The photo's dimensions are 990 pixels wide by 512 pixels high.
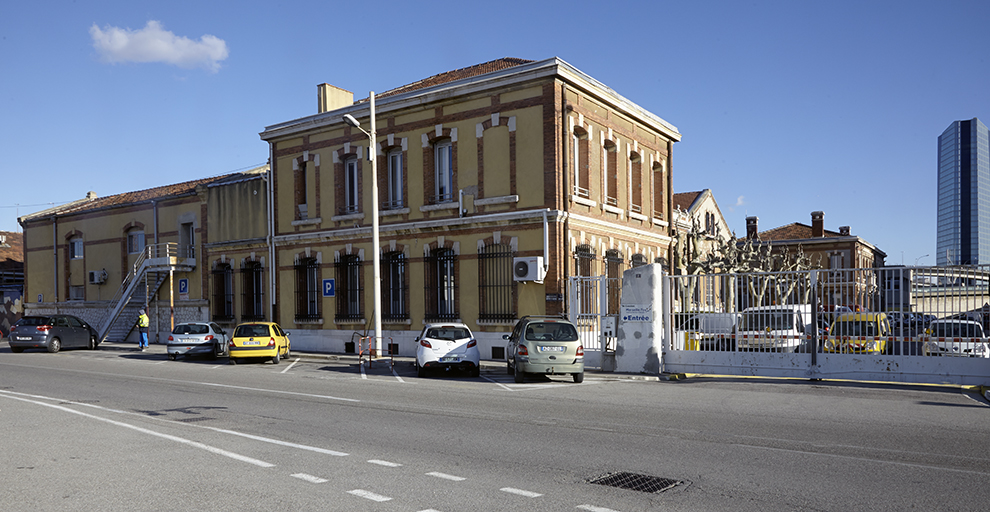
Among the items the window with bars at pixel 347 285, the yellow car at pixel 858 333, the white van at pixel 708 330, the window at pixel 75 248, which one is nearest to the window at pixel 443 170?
the window with bars at pixel 347 285

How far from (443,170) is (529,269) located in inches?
213

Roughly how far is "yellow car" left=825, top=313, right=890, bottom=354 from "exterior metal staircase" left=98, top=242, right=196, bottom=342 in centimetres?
2805

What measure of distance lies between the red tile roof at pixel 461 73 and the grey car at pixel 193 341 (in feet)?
36.5

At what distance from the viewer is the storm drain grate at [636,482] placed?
6730mm

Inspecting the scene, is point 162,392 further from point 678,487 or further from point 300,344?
point 300,344

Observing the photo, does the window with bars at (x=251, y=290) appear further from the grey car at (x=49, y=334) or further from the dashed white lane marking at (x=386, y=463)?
the dashed white lane marking at (x=386, y=463)

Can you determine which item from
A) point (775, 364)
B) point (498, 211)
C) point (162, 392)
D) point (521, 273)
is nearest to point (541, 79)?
point (498, 211)

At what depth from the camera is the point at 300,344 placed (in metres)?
28.8

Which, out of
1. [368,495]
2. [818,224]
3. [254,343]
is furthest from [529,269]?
[818,224]

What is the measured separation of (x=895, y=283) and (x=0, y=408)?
17256mm

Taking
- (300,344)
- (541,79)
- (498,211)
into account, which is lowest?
(300,344)

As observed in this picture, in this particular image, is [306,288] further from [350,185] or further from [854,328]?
[854,328]

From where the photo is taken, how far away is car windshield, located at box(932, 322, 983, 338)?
1475 centimetres

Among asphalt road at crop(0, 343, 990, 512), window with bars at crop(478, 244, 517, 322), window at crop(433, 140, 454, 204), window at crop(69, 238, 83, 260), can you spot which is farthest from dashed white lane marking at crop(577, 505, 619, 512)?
window at crop(69, 238, 83, 260)
